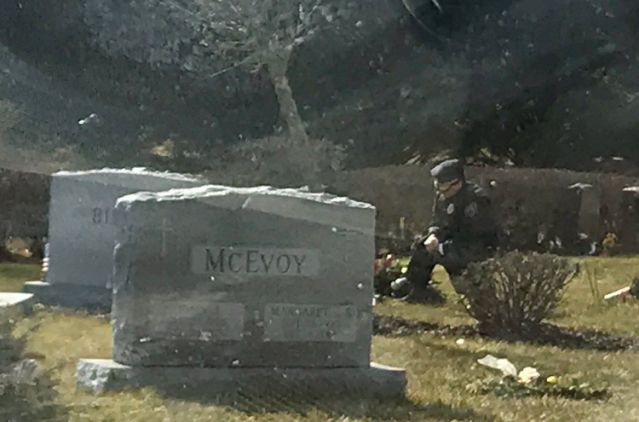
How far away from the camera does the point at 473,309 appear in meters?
5.13

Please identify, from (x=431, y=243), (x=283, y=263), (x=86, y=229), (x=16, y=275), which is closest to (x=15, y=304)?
(x=16, y=275)

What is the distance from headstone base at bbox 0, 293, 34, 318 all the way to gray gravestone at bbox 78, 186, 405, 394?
16.2 inches

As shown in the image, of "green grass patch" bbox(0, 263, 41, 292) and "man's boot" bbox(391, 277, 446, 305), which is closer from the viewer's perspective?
"green grass patch" bbox(0, 263, 41, 292)

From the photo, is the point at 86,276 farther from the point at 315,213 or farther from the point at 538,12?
the point at 538,12

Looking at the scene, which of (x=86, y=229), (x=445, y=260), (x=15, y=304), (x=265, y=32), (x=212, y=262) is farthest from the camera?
(x=86, y=229)

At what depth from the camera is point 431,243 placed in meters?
5.02

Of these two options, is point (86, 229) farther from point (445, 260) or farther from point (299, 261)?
point (445, 260)

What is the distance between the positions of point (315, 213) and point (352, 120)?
363 millimetres

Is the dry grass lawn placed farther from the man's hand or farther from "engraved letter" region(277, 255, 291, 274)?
"engraved letter" region(277, 255, 291, 274)

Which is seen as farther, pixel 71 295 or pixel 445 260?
pixel 445 260

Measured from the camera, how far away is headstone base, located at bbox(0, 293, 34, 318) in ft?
12.7

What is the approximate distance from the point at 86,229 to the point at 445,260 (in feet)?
6.16

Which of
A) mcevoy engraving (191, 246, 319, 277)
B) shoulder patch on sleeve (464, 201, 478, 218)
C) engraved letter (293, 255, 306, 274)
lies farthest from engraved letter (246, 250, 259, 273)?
shoulder patch on sleeve (464, 201, 478, 218)

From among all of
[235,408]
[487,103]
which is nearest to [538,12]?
[487,103]
